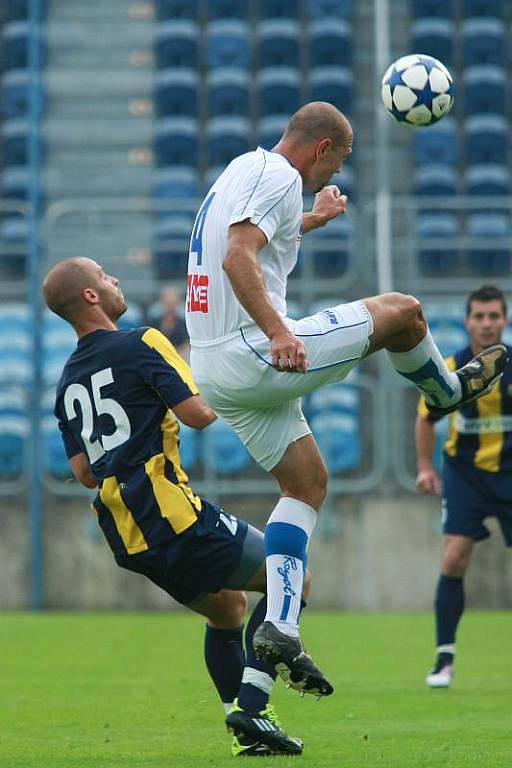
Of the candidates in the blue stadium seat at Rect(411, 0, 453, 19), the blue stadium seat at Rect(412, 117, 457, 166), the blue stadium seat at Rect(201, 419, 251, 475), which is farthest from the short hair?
the blue stadium seat at Rect(411, 0, 453, 19)

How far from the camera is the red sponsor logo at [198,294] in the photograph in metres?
4.62

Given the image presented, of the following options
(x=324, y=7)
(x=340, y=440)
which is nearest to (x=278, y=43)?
(x=324, y=7)

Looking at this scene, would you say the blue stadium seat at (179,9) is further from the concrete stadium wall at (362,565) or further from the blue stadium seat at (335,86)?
the concrete stadium wall at (362,565)

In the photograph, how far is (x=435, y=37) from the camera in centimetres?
1617

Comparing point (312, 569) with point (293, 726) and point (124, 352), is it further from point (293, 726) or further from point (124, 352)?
point (124, 352)

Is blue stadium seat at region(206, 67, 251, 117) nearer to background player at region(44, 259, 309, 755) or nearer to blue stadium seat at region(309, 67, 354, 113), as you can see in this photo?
blue stadium seat at region(309, 67, 354, 113)

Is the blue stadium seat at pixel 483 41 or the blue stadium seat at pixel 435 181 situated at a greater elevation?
the blue stadium seat at pixel 483 41

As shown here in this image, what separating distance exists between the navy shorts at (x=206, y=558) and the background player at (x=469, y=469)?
8.55ft

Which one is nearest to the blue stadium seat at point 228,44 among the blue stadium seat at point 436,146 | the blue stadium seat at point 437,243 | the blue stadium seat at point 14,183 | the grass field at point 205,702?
the blue stadium seat at point 436,146

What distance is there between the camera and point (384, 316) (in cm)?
470

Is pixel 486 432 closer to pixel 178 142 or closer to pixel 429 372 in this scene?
pixel 429 372

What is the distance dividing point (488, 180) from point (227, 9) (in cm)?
371

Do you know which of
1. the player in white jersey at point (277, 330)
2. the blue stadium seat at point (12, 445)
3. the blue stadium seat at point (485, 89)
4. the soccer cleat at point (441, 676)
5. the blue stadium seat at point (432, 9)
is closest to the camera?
the player in white jersey at point (277, 330)

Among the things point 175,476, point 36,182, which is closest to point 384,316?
point 175,476
